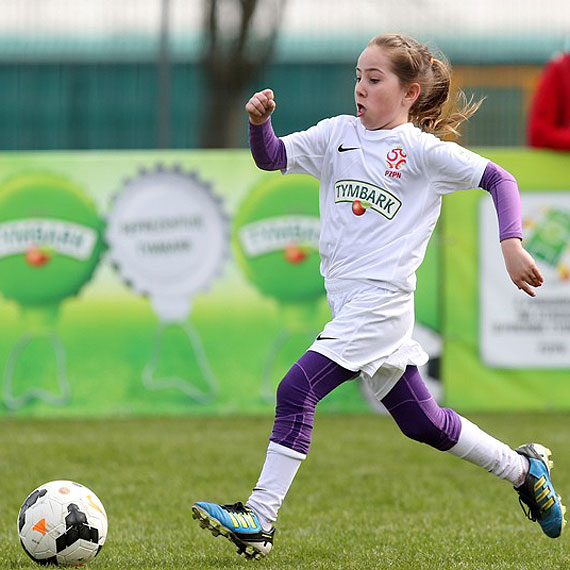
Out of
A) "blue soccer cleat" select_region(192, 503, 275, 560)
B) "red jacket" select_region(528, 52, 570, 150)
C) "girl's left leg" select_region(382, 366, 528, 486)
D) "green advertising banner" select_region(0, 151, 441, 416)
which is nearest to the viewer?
"blue soccer cleat" select_region(192, 503, 275, 560)

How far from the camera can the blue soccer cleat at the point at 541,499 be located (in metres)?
4.76

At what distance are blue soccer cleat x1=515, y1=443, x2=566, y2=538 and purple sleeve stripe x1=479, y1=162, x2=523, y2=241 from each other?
96 cm

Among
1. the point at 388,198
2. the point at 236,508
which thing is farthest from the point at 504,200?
the point at 236,508

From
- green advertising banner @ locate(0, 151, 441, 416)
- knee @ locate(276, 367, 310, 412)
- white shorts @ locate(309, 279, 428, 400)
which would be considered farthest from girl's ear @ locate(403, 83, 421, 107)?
green advertising banner @ locate(0, 151, 441, 416)

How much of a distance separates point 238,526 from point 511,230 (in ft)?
4.38

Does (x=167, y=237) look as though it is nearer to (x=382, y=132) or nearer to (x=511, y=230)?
(x=382, y=132)

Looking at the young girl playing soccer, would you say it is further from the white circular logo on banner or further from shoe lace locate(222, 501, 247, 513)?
the white circular logo on banner

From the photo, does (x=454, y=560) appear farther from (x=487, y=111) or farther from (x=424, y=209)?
(x=487, y=111)

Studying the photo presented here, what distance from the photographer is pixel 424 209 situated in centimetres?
459

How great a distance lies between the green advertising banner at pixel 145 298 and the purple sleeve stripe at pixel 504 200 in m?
4.62

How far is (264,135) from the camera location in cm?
457

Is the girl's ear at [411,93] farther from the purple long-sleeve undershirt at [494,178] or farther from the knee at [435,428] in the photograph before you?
the knee at [435,428]

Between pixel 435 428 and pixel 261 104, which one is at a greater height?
pixel 261 104

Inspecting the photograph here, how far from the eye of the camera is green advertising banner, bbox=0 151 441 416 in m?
9.02
